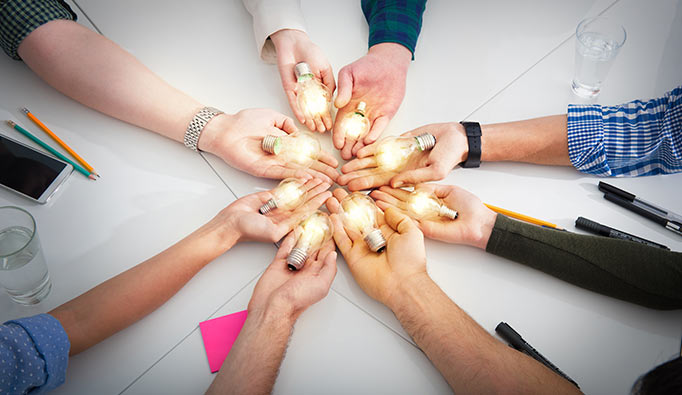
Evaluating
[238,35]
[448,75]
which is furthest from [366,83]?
[238,35]

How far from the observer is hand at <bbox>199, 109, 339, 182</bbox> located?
1347 millimetres

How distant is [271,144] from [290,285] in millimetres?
485

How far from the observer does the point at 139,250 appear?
1254mm

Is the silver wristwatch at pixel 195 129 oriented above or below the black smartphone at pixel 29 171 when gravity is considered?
above

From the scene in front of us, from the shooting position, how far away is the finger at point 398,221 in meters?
1.24

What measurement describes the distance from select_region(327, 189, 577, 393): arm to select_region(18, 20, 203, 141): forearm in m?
0.67

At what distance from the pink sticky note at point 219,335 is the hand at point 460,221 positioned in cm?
58

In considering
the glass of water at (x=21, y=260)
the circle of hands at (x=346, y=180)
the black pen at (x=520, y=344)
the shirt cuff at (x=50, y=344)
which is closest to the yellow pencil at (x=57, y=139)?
the glass of water at (x=21, y=260)

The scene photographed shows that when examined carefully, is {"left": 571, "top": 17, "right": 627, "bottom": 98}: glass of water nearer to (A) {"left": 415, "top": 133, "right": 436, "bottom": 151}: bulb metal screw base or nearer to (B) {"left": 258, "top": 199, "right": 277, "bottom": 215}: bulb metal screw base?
(A) {"left": 415, "top": 133, "right": 436, "bottom": 151}: bulb metal screw base

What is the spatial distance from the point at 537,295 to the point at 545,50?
1039 mm

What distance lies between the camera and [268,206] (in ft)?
4.13

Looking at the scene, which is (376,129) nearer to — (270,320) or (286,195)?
(286,195)

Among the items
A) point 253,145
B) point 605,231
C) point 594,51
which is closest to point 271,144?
point 253,145

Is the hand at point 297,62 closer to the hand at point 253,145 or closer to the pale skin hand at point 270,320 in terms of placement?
the hand at point 253,145
